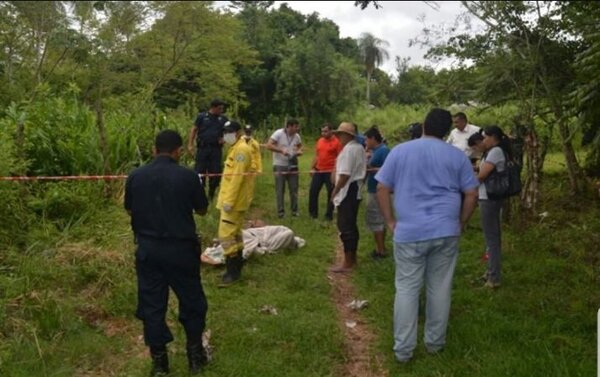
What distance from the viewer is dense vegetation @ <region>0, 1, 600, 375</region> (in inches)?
194

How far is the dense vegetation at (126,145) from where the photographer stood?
4934mm

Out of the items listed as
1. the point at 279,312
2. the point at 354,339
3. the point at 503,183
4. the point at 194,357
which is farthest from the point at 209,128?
the point at 194,357

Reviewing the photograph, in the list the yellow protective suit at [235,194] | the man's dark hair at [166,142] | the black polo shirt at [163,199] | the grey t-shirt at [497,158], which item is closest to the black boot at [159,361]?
the black polo shirt at [163,199]

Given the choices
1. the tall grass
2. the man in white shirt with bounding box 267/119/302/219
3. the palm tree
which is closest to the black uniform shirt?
the man in white shirt with bounding box 267/119/302/219

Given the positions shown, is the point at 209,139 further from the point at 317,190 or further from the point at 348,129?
the point at 348,129

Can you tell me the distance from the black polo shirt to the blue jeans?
1547 millimetres

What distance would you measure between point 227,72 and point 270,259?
49.9 feet

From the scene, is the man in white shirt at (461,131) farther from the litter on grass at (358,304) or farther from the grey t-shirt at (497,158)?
the litter on grass at (358,304)

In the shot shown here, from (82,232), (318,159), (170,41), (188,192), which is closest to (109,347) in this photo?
(188,192)

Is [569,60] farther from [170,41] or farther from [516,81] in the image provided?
[170,41]

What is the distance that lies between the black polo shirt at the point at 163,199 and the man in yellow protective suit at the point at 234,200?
6.13ft

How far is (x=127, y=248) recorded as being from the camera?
661 cm

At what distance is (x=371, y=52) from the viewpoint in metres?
54.3

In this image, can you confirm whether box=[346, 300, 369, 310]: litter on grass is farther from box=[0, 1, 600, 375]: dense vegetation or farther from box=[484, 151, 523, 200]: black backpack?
box=[484, 151, 523, 200]: black backpack
